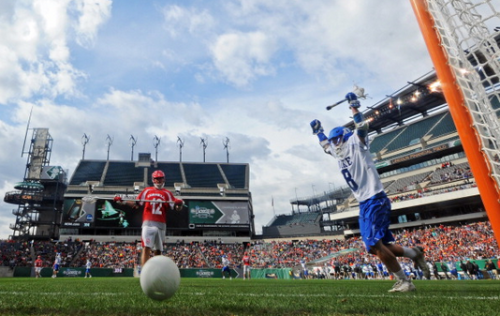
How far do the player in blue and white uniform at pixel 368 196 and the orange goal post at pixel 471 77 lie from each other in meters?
1.55

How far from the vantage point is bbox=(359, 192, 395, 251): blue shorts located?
5.73 m

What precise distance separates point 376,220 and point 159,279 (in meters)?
3.87

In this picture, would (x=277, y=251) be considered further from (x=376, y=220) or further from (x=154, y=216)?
(x=376, y=220)

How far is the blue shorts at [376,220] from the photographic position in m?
5.73

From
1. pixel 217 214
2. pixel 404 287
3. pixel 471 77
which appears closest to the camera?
pixel 471 77

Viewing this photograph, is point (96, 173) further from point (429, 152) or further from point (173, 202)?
point (173, 202)

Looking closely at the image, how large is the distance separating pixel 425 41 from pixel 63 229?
5972cm

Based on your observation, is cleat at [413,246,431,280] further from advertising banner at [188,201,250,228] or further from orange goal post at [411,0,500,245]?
advertising banner at [188,201,250,228]

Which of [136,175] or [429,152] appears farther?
[136,175]

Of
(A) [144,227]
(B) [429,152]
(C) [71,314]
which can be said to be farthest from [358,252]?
(C) [71,314]

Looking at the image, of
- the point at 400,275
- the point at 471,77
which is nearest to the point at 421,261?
the point at 400,275

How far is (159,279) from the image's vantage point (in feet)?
11.5

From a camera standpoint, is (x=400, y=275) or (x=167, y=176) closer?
(x=400, y=275)

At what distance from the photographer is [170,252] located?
46.1m
